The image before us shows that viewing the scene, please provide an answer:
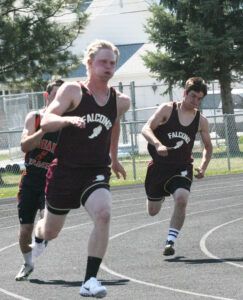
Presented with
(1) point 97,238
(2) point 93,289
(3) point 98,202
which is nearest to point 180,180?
(3) point 98,202

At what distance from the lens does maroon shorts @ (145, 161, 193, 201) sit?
40.6 feet

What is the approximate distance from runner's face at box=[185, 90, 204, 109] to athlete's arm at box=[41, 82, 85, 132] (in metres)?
3.54

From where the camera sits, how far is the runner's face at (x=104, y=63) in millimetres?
8344

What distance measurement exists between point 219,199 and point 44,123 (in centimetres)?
1268

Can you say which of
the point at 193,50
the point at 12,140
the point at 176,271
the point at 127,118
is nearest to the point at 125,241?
the point at 176,271

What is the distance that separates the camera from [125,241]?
13.7m

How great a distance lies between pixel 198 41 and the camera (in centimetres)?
3644

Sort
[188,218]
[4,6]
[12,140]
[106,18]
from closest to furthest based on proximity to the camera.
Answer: [188,218], [4,6], [12,140], [106,18]

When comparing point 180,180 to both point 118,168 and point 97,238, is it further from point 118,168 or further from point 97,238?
point 97,238

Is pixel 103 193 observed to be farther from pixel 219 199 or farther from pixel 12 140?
pixel 12 140

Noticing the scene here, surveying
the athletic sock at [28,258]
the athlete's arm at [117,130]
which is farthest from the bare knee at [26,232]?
the athlete's arm at [117,130]

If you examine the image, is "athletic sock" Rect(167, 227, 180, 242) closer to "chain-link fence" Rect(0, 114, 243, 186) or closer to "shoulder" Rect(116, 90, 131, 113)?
"shoulder" Rect(116, 90, 131, 113)

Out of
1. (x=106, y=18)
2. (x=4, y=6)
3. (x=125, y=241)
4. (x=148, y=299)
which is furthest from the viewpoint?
(x=106, y=18)

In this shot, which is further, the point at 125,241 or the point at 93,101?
the point at 125,241
